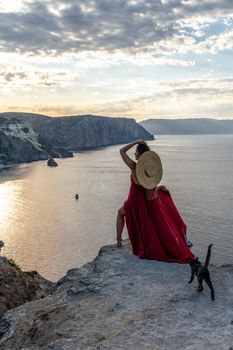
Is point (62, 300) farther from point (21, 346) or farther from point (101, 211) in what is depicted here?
point (101, 211)

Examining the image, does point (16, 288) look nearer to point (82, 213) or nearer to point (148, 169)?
point (148, 169)

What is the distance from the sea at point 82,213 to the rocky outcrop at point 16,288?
2650cm

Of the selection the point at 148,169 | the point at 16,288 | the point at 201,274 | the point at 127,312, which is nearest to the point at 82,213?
the point at 16,288

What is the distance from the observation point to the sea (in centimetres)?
4975

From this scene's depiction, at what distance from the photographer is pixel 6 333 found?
905 cm

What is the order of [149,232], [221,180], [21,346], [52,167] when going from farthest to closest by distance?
[52,167]
[221,180]
[149,232]
[21,346]

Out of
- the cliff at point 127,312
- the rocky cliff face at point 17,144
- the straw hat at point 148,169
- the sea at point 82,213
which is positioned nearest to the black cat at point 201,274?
the cliff at point 127,312

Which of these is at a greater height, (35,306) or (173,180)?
(35,306)

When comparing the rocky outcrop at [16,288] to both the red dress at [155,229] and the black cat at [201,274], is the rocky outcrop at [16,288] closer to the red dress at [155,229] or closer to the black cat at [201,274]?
Result: the red dress at [155,229]

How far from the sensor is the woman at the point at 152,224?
1062 cm

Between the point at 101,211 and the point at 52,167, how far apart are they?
83031 millimetres

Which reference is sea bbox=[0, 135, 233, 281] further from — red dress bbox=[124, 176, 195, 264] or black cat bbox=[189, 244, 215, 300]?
black cat bbox=[189, 244, 215, 300]

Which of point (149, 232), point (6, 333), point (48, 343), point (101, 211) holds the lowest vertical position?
point (101, 211)

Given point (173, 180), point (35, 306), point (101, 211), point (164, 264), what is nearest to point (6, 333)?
point (35, 306)
